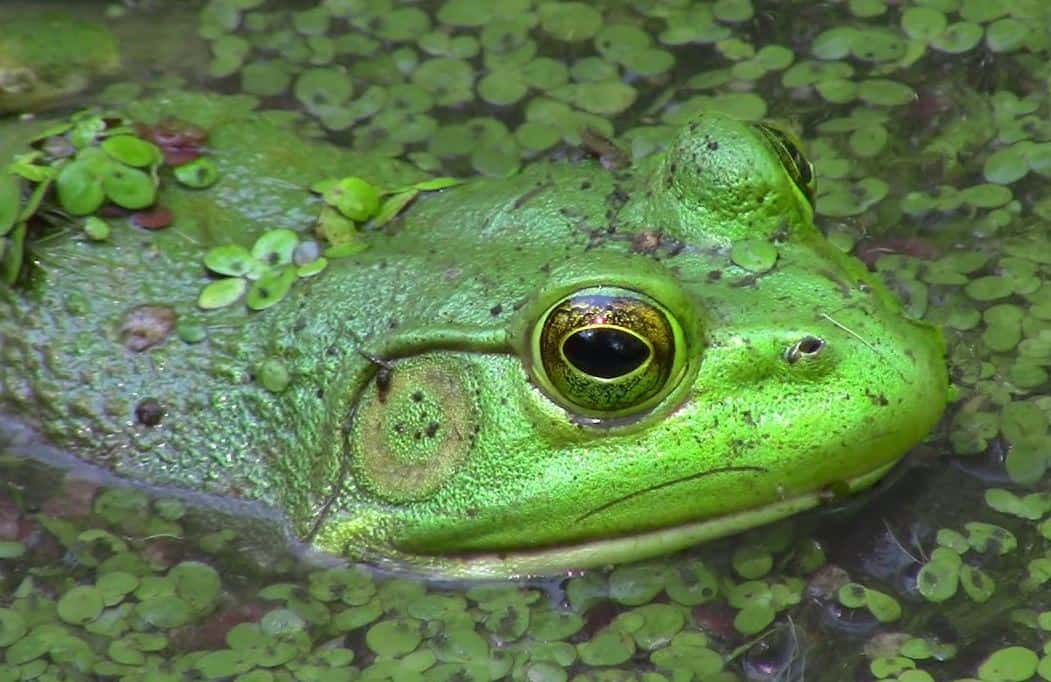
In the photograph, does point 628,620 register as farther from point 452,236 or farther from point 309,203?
point 309,203

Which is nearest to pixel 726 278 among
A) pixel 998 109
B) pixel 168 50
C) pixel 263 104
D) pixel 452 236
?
pixel 452 236

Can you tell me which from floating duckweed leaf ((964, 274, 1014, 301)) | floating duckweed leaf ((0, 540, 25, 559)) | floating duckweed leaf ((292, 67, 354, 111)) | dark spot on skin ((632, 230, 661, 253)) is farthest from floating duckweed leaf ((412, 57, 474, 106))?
floating duckweed leaf ((0, 540, 25, 559))

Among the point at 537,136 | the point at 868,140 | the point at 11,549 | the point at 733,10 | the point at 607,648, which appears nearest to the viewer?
the point at 607,648

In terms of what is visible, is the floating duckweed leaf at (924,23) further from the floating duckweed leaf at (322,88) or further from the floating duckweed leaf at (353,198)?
the floating duckweed leaf at (353,198)

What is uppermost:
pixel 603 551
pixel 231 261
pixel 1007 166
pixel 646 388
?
pixel 646 388

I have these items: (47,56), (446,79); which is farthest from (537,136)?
(47,56)

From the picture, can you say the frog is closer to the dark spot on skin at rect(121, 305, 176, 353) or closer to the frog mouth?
the dark spot on skin at rect(121, 305, 176, 353)

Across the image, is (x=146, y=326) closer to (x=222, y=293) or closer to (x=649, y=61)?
(x=222, y=293)
